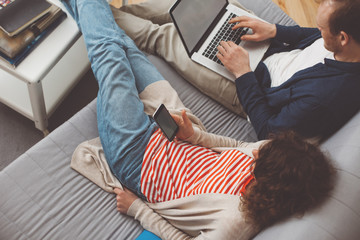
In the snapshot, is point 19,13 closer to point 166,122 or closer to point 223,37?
point 166,122

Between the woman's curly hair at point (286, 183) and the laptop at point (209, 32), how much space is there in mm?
562

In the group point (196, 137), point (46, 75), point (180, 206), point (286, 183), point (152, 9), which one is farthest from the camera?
point (152, 9)

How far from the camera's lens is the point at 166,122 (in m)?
1.07

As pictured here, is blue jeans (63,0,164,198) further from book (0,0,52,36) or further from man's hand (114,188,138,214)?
book (0,0,52,36)

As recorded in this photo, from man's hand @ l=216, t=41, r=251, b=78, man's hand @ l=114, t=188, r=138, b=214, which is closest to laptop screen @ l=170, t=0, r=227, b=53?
man's hand @ l=216, t=41, r=251, b=78

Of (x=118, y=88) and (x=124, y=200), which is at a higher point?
(x=118, y=88)

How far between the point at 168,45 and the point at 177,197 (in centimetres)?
73

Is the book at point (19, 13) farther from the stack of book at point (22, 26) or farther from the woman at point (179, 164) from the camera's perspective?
the woman at point (179, 164)

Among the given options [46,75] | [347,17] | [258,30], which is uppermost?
[347,17]

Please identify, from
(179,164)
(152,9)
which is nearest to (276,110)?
(179,164)

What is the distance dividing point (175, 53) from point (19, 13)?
2.13 ft

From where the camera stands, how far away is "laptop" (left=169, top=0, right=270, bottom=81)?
1.36 meters

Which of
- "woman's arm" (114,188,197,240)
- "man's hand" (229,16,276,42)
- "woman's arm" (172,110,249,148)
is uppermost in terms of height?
"man's hand" (229,16,276,42)

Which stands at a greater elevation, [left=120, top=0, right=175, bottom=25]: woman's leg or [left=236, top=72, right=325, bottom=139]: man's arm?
[left=120, top=0, right=175, bottom=25]: woman's leg
